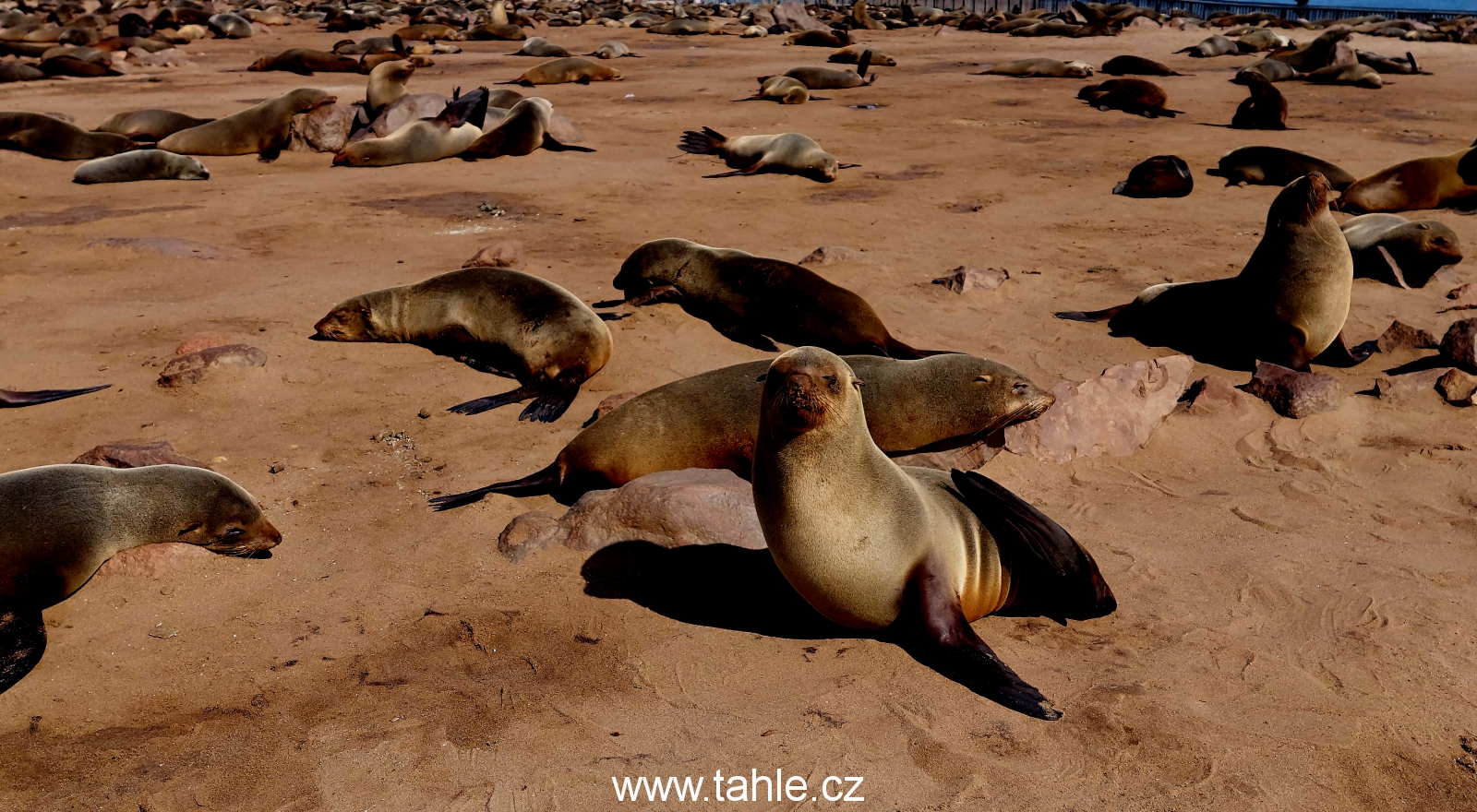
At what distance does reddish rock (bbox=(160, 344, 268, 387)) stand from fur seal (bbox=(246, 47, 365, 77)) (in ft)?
47.1

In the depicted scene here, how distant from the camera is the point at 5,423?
4895mm

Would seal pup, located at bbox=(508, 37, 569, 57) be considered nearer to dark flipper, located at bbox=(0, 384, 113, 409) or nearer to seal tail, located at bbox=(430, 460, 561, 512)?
dark flipper, located at bbox=(0, 384, 113, 409)

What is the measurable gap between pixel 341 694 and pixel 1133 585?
247cm

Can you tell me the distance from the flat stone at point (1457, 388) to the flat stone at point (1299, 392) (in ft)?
1.70

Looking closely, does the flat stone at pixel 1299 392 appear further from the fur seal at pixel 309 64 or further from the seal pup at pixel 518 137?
the fur seal at pixel 309 64

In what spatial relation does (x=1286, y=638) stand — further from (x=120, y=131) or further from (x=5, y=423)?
(x=120, y=131)

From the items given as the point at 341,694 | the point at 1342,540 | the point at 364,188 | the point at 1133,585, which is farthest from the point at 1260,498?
the point at 364,188

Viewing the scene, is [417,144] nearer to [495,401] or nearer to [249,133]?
[249,133]

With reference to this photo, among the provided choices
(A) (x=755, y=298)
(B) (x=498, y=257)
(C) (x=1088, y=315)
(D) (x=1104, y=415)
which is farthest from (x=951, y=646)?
(B) (x=498, y=257)

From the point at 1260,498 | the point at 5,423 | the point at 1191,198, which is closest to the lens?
the point at 1260,498

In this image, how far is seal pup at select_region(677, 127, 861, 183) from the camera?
34.2 ft

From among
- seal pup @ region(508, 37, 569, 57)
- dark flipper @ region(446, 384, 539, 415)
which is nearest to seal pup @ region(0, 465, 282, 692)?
dark flipper @ region(446, 384, 539, 415)

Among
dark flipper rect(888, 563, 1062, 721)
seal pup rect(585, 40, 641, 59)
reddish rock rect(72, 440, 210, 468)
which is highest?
reddish rock rect(72, 440, 210, 468)

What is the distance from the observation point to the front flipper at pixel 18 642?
10.3ft
